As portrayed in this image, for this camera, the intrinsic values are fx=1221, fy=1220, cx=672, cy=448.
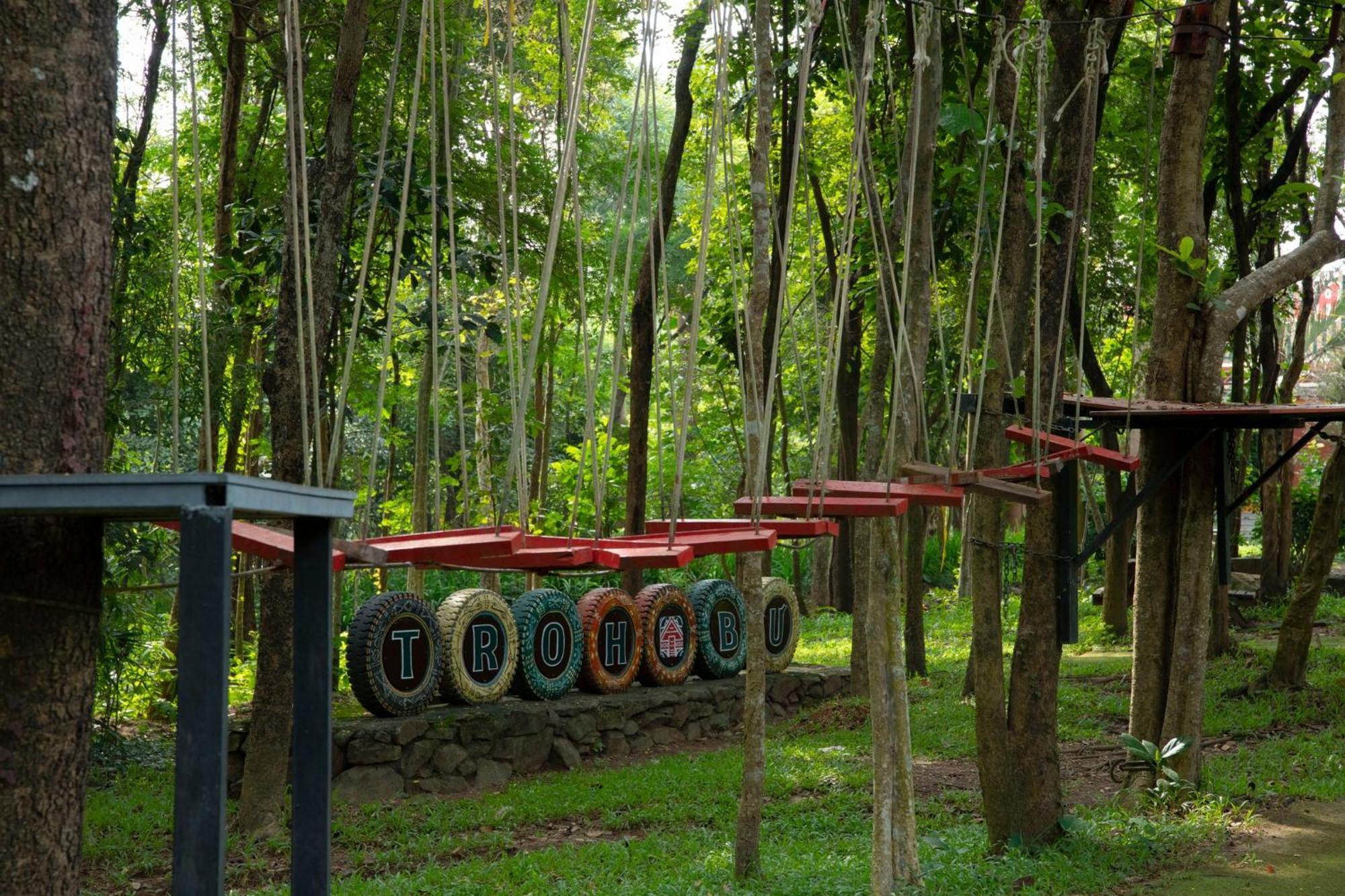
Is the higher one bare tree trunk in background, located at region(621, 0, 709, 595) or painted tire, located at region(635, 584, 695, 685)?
bare tree trunk in background, located at region(621, 0, 709, 595)

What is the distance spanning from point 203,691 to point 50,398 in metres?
0.67

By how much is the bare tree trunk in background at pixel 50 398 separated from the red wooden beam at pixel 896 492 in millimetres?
2090

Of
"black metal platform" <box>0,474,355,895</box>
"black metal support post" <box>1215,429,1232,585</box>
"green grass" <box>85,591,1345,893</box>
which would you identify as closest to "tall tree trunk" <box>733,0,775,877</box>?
"green grass" <box>85,591,1345,893</box>

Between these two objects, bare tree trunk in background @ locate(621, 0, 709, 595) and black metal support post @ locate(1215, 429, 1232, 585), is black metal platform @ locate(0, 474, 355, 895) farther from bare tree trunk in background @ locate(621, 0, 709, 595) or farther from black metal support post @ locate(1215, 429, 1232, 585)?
bare tree trunk in background @ locate(621, 0, 709, 595)

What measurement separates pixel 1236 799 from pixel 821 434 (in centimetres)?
355

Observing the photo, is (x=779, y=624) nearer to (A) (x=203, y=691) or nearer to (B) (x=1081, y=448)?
(B) (x=1081, y=448)

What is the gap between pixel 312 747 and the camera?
2.10 m

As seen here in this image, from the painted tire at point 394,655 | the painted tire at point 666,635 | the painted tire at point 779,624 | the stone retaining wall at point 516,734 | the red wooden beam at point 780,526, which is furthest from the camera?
the painted tire at point 779,624

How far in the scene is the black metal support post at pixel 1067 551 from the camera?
16.2 ft

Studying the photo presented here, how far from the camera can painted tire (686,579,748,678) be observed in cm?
940

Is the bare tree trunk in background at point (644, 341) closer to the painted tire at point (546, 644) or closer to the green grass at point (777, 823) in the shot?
the painted tire at point (546, 644)

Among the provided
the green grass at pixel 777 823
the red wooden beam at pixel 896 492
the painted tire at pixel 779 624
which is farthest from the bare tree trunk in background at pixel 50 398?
the painted tire at pixel 779 624

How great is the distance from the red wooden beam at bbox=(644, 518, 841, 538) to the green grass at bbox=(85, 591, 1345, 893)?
1.61 m

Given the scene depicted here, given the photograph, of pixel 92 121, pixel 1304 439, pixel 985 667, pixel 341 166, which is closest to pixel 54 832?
pixel 92 121
